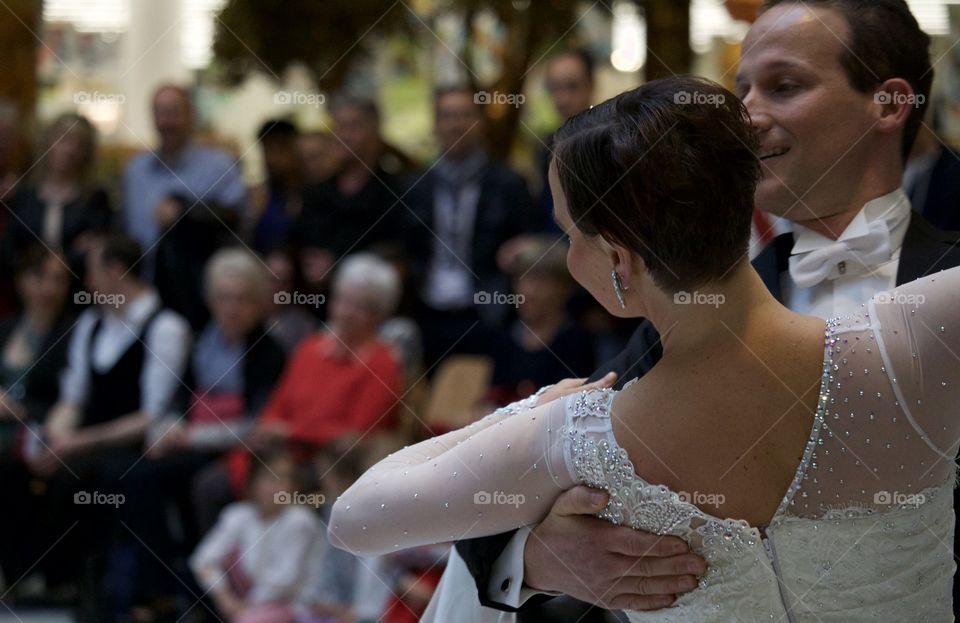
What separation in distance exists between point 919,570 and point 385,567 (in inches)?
97.5

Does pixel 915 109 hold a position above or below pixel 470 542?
above

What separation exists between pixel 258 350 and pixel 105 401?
24.5 inches

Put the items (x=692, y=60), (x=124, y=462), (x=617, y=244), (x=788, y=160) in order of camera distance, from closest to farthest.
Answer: (x=617, y=244) < (x=788, y=160) < (x=124, y=462) < (x=692, y=60)

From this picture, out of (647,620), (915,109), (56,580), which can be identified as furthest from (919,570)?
(56,580)

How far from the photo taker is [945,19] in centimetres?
467

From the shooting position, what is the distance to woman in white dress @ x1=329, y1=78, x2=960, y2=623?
1299 millimetres

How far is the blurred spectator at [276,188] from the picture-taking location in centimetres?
496

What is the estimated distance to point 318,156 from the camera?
4984mm

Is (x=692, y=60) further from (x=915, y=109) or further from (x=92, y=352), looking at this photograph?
(x=915, y=109)

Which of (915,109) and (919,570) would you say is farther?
(915,109)
